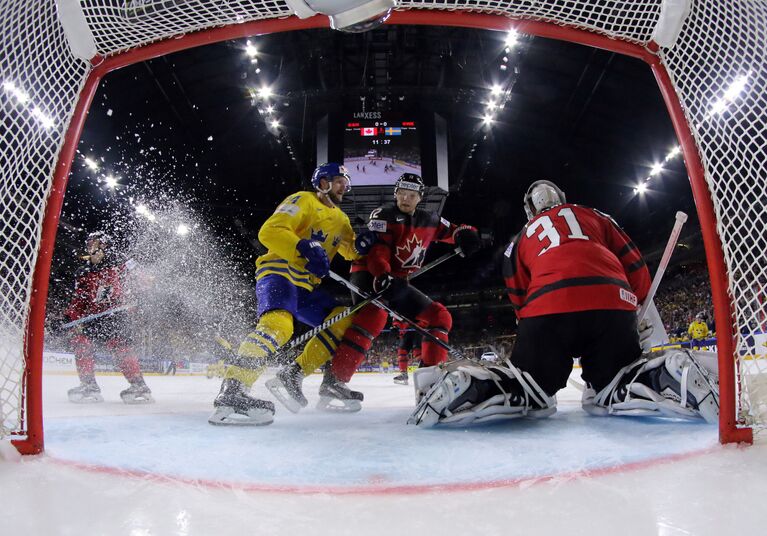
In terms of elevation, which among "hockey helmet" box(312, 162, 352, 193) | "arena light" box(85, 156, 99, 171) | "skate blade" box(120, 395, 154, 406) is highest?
"arena light" box(85, 156, 99, 171)

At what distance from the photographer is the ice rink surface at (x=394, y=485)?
66 cm

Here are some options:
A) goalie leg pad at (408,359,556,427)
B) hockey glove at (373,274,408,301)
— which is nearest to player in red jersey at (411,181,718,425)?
goalie leg pad at (408,359,556,427)

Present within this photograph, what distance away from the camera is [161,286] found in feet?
26.1

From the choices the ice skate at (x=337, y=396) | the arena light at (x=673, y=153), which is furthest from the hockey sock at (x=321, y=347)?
→ the arena light at (x=673, y=153)

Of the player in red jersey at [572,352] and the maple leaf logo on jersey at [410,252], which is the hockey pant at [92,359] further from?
the player in red jersey at [572,352]

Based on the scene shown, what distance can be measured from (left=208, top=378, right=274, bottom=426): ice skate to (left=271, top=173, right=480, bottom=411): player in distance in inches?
20.9

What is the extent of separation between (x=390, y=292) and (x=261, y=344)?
0.98 m

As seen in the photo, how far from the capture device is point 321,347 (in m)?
2.48

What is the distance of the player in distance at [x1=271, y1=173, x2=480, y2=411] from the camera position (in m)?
2.49

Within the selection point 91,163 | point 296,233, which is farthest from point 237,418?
point 91,163

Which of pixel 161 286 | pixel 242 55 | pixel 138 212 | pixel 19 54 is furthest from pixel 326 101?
pixel 19 54

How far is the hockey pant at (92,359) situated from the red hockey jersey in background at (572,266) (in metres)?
2.56

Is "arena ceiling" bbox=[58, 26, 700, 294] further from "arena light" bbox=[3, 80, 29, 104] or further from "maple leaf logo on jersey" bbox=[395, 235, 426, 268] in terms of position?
"arena light" bbox=[3, 80, 29, 104]

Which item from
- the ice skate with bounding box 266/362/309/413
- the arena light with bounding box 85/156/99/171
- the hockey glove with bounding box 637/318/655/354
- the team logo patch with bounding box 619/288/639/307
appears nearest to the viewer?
the team logo patch with bounding box 619/288/639/307
